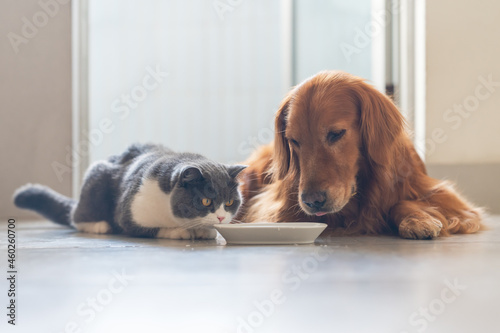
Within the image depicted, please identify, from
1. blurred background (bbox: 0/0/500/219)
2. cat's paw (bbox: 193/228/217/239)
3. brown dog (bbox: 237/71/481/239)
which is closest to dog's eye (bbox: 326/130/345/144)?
brown dog (bbox: 237/71/481/239)

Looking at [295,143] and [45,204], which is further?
[45,204]

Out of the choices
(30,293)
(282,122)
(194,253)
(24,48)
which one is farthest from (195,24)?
(30,293)

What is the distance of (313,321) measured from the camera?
0.84m

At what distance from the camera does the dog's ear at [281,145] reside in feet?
6.69

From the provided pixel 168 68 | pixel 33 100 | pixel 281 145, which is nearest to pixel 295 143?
pixel 281 145

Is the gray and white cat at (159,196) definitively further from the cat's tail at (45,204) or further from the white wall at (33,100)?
the white wall at (33,100)

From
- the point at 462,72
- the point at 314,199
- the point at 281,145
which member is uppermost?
the point at 462,72

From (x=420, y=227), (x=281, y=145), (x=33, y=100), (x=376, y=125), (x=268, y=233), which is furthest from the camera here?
(x=33, y=100)

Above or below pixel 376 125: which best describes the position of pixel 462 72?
above

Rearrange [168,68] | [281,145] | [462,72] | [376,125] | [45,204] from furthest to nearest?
[168,68]
[462,72]
[45,204]
[281,145]
[376,125]

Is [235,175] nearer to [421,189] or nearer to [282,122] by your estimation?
[282,122]

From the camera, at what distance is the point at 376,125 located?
1900 millimetres

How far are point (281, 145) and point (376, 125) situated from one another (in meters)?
0.36

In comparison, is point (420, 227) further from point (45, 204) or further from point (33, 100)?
point (33, 100)
